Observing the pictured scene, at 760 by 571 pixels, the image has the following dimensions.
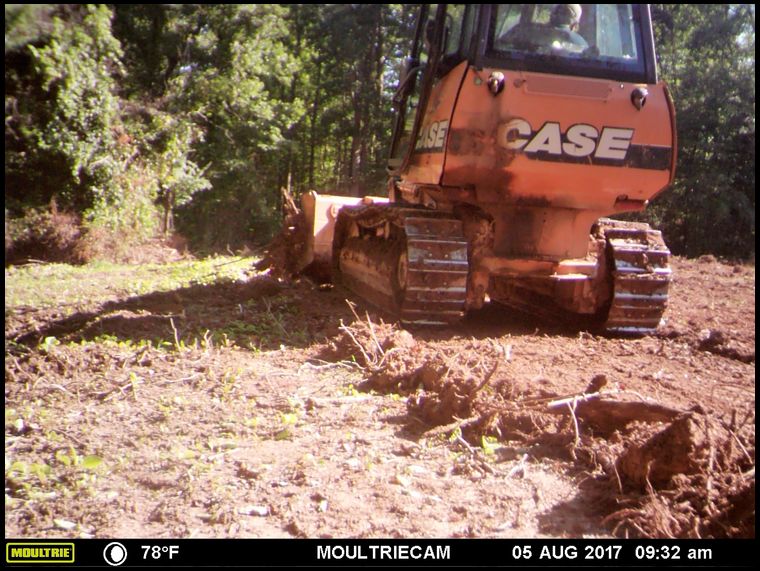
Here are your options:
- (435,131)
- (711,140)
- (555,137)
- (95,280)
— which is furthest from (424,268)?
(711,140)

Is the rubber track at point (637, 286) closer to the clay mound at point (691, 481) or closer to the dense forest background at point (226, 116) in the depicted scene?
the dense forest background at point (226, 116)

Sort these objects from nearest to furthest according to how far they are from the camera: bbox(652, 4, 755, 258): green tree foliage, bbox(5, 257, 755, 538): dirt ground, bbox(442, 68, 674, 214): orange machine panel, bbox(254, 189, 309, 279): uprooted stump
Result: 1. bbox(5, 257, 755, 538): dirt ground
2. bbox(442, 68, 674, 214): orange machine panel
3. bbox(254, 189, 309, 279): uprooted stump
4. bbox(652, 4, 755, 258): green tree foliage

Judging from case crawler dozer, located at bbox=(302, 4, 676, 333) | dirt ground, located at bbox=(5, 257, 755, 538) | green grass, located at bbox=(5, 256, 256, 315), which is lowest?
green grass, located at bbox=(5, 256, 256, 315)

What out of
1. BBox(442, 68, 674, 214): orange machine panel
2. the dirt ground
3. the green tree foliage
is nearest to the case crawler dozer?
BBox(442, 68, 674, 214): orange machine panel

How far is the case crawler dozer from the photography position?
5.43 metres

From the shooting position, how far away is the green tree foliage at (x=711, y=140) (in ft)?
63.5

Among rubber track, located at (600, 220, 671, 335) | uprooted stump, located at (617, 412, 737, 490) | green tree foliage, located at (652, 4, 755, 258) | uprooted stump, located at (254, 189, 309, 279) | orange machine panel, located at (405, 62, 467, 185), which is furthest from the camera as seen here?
green tree foliage, located at (652, 4, 755, 258)

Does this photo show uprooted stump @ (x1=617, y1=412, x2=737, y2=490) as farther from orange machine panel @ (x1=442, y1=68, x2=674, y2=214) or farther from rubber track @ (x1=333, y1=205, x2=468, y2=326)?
orange machine panel @ (x1=442, y1=68, x2=674, y2=214)

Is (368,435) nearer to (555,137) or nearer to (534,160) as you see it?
(534,160)

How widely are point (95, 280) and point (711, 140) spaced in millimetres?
16467

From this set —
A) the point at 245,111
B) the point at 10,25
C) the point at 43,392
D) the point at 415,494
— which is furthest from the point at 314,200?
the point at 245,111

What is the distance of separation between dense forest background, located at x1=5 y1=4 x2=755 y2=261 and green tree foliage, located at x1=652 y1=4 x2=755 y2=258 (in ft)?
0.13

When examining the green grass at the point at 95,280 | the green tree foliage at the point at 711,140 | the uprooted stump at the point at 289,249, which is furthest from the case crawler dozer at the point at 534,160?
the green tree foliage at the point at 711,140

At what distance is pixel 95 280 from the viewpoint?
9789 millimetres
